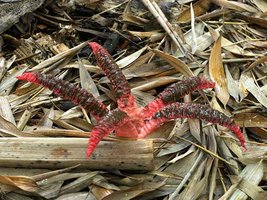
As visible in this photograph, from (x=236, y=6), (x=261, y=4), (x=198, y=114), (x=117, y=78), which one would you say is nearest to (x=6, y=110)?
(x=117, y=78)

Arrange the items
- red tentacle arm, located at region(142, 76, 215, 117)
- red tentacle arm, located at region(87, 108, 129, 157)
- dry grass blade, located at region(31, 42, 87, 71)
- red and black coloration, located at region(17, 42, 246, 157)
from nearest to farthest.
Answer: red tentacle arm, located at region(87, 108, 129, 157)
red and black coloration, located at region(17, 42, 246, 157)
red tentacle arm, located at region(142, 76, 215, 117)
dry grass blade, located at region(31, 42, 87, 71)

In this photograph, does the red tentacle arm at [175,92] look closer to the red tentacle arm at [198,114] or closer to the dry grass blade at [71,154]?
the red tentacle arm at [198,114]

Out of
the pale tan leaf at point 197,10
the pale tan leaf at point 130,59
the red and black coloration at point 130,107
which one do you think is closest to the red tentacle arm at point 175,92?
the red and black coloration at point 130,107

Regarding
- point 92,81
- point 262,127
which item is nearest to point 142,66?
point 92,81

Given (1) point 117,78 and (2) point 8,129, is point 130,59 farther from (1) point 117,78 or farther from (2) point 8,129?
(2) point 8,129

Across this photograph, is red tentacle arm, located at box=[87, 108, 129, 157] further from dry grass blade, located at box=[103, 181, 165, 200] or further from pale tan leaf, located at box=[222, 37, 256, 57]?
pale tan leaf, located at box=[222, 37, 256, 57]

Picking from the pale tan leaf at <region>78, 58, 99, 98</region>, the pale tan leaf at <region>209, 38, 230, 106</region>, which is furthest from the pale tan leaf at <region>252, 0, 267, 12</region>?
the pale tan leaf at <region>78, 58, 99, 98</region>

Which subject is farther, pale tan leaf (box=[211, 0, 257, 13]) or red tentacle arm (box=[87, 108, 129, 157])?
pale tan leaf (box=[211, 0, 257, 13])
